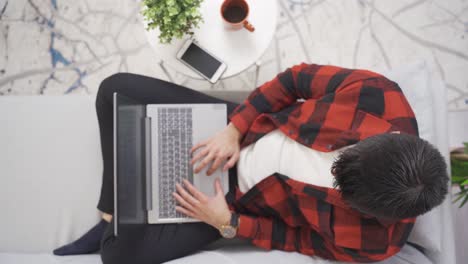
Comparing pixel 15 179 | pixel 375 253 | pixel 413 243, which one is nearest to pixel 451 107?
pixel 413 243

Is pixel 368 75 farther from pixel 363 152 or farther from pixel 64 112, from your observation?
pixel 64 112

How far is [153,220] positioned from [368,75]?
0.79 m

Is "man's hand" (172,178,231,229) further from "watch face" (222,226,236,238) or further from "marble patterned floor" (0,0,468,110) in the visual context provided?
"marble patterned floor" (0,0,468,110)

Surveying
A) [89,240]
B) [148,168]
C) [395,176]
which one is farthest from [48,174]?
[395,176]

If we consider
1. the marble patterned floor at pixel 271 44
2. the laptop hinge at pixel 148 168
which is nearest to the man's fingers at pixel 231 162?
the laptop hinge at pixel 148 168

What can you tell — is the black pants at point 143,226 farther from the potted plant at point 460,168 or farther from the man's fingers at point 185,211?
the potted plant at point 460,168

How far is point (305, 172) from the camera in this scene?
3.01 feet

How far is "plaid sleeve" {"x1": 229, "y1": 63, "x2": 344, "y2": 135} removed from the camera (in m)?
1.00

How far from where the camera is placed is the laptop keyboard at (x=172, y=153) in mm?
1079

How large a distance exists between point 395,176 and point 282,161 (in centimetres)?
35

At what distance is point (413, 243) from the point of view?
102 centimetres

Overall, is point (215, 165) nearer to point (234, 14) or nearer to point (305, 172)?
point (305, 172)

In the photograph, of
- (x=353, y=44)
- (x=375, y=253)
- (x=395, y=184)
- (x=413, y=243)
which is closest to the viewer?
(x=395, y=184)

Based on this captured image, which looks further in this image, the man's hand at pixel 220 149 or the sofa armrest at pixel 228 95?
the sofa armrest at pixel 228 95
